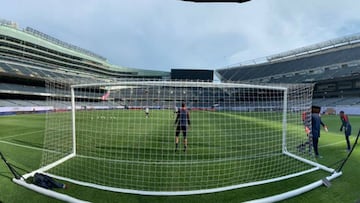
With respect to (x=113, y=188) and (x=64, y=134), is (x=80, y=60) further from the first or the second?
(x=113, y=188)

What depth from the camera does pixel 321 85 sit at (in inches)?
2051

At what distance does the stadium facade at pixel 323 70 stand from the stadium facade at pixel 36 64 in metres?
44.8

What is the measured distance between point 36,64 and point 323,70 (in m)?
67.7

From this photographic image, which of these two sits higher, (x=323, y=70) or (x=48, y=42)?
(x=48, y=42)

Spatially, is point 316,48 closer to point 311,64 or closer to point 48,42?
point 311,64

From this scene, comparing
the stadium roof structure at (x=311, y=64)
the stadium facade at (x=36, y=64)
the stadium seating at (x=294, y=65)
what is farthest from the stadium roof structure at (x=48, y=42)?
the stadium roof structure at (x=311, y=64)

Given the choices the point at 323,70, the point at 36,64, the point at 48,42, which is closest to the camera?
the point at 323,70

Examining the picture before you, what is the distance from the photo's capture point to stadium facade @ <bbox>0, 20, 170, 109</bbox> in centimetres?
4188

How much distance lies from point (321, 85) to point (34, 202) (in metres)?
58.3

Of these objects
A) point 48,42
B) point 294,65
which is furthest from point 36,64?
point 294,65

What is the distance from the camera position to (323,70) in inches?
2138

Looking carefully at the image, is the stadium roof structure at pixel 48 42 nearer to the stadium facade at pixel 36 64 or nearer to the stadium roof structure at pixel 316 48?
the stadium facade at pixel 36 64

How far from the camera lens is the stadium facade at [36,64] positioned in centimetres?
4188

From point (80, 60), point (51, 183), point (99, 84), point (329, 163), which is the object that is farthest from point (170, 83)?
point (80, 60)
